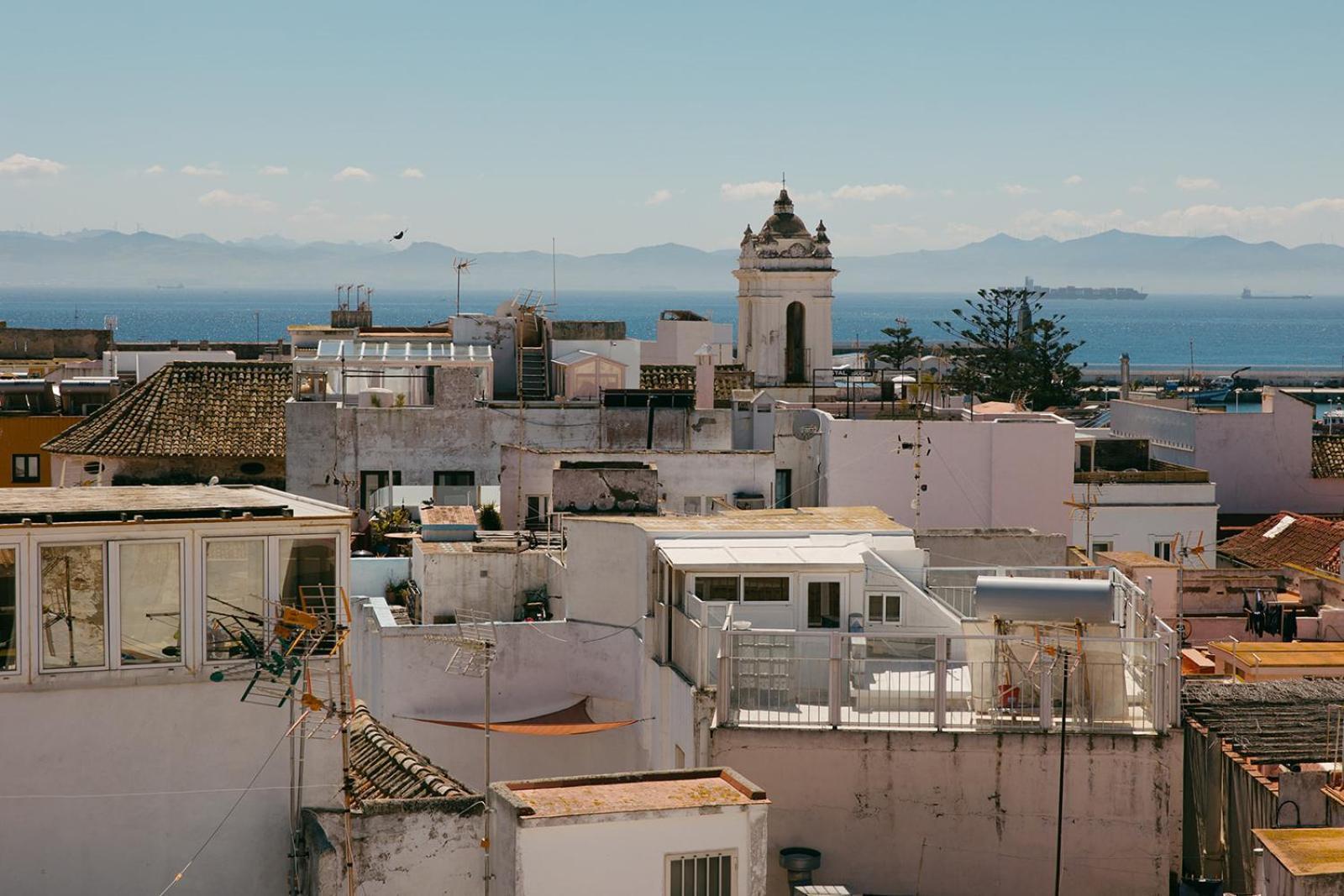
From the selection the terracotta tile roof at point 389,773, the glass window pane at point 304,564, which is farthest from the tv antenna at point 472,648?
the glass window pane at point 304,564

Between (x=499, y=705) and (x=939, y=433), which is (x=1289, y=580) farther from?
(x=499, y=705)

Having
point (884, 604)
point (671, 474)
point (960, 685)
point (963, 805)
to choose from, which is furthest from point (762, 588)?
point (671, 474)

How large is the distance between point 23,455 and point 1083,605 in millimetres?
30867

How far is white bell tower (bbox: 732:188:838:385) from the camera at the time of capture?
5566cm

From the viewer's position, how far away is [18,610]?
11.7 m

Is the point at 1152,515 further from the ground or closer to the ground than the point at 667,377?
closer to the ground

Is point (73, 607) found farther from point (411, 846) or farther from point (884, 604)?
point (884, 604)

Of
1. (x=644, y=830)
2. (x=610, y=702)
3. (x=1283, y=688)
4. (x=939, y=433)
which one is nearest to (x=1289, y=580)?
(x=939, y=433)

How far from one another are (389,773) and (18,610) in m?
2.68

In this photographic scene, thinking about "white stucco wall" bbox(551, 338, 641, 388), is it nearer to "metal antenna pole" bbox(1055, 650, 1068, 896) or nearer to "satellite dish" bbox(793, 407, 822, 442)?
"satellite dish" bbox(793, 407, 822, 442)

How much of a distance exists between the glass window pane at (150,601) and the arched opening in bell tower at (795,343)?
144 feet

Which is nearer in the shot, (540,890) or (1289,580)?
(540,890)

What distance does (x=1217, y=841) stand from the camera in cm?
1633

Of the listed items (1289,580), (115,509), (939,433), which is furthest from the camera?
(939,433)
